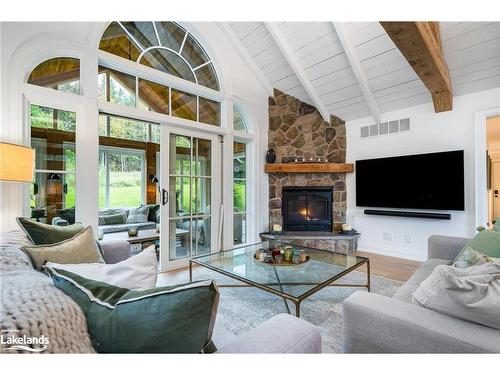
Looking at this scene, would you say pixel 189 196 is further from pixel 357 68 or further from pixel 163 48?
pixel 357 68

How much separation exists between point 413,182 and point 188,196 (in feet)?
10.7

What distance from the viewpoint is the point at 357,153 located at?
435cm

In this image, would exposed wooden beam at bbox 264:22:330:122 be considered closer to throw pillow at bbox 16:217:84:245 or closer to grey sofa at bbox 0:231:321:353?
throw pillow at bbox 16:217:84:245

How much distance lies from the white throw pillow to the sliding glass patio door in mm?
2307

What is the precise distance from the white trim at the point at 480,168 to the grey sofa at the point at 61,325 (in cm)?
364

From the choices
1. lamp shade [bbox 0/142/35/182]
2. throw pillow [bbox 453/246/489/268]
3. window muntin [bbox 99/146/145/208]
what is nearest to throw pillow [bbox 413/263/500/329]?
throw pillow [bbox 453/246/489/268]

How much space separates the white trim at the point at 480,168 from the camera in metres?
3.24

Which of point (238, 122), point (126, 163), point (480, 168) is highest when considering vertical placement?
point (238, 122)

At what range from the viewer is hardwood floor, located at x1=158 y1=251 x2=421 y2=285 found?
9.79 ft

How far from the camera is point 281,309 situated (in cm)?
221

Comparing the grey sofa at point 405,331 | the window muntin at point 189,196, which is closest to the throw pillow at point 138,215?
the window muntin at point 189,196

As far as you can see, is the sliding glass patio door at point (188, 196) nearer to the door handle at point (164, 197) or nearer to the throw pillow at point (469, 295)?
the door handle at point (164, 197)

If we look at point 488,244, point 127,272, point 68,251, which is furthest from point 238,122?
point 127,272
